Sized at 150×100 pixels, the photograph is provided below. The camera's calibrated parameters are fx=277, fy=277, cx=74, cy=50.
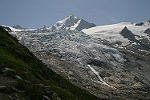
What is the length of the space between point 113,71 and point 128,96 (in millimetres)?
37632

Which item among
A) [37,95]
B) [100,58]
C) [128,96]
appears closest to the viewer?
[37,95]

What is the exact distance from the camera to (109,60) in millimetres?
164250

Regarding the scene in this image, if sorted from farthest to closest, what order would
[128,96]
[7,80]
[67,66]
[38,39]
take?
[38,39] → [67,66] → [128,96] → [7,80]

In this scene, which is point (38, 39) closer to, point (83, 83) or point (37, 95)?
point (83, 83)

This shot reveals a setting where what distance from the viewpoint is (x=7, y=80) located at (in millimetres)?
29391

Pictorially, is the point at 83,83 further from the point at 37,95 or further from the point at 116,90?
the point at 37,95

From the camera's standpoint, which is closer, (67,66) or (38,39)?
(67,66)

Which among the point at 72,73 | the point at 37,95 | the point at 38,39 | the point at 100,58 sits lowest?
the point at 37,95

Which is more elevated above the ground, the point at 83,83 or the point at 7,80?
the point at 83,83

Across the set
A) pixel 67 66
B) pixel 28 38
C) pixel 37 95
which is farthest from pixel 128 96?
pixel 28 38

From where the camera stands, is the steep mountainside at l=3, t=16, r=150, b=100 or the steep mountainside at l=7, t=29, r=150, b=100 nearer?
the steep mountainside at l=3, t=16, r=150, b=100

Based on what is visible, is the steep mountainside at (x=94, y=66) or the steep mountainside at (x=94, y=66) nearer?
the steep mountainside at (x=94, y=66)

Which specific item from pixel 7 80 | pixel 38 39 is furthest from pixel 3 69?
pixel 38 39

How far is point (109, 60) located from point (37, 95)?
139 metres
